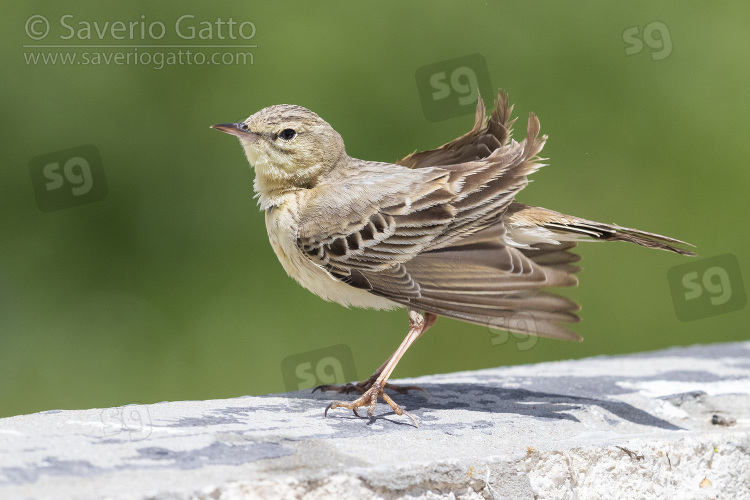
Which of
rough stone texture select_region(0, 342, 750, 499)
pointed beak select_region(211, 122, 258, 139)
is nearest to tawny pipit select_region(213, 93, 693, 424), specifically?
pointed beak select_region(211, 122, 258, 139)

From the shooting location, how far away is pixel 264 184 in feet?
16.3

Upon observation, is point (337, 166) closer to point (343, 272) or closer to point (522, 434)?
point (343, 272)

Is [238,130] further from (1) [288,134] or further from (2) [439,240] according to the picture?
(2) [439,240]

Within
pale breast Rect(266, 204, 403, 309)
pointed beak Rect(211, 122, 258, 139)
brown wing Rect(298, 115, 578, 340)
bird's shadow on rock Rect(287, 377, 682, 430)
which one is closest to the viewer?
brown wing Rect(298, 115, 578, 340)

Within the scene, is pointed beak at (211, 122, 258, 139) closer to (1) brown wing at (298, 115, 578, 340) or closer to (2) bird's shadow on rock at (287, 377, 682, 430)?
(1) brown wing at (298, 115, 578, 340)

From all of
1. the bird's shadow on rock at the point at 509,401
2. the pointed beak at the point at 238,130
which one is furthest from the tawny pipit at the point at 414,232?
the bird's shadow on rock at the point at 509,401

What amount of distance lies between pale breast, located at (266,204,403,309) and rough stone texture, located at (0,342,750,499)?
20.5 inches

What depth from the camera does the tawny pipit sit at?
13.9 ft

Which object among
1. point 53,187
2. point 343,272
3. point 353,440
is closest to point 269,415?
point 353,440

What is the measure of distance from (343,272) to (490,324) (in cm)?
88

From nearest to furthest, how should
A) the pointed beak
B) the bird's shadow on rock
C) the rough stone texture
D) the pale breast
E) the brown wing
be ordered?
the rough stone texture
the brown wing
the bird's shadow on rock
the pale breast
the pointed beak

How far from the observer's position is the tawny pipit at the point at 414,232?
4234 mm

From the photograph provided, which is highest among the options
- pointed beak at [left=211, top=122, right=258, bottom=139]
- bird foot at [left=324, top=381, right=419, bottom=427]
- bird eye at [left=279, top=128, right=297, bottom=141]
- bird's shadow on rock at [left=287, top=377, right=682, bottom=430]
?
pointed beak at [left=211, top=122, right=258, bottom=139]

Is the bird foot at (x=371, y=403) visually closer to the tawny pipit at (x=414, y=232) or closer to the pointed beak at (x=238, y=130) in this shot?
the tawny pipit at (x=414, y=232)
